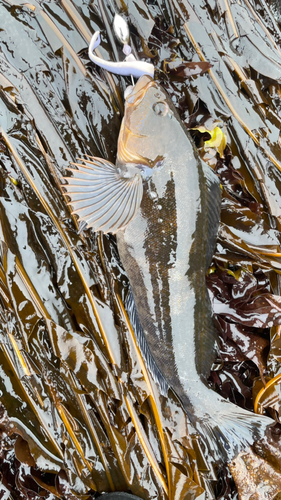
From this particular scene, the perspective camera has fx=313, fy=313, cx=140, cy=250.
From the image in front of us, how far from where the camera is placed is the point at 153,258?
2.14 metres

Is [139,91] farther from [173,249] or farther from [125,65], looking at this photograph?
[173,249]

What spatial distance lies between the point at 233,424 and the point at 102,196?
187 cm

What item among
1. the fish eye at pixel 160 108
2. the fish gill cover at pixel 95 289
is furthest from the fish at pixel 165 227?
the fish gill cover at pixel 95 289

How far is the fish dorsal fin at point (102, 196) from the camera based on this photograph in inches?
80.7

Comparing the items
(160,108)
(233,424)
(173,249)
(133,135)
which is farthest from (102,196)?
(233,424)

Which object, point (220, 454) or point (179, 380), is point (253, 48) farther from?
point (220, 454)

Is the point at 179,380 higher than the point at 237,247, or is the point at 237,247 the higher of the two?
the point at 237,247

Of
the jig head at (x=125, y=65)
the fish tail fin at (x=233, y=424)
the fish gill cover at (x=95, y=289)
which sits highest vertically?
the jig head at (x=125, y=65)

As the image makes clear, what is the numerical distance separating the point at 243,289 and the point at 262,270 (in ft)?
0.75

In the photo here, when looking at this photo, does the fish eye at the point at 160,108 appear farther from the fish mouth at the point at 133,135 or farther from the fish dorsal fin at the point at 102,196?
the fish dorsal fin at the point at 102,196

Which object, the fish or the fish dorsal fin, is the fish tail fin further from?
the fish dorsal fin

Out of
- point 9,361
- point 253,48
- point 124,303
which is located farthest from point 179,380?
point 253,48

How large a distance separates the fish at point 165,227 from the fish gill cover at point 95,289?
20 cm

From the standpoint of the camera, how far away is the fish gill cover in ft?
7.23
